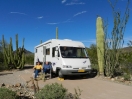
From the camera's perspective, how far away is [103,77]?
11.7 metres

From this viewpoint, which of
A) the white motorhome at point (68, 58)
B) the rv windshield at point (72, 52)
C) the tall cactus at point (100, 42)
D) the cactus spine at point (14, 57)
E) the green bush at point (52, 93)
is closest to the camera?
the green bush at point (52, 93)

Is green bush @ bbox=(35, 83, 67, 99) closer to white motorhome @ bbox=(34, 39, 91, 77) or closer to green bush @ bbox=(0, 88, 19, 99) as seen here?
green bush @ bbox=(0, 88, 19, 99)

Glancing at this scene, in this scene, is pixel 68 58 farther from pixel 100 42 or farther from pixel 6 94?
pixel 6 94

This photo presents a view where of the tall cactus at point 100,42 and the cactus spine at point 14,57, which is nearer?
the tall cactus at point 100,42

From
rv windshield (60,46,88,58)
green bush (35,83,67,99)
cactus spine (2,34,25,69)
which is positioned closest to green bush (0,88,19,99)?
green bush (35,83,67,99)

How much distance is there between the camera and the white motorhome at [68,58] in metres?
11.2

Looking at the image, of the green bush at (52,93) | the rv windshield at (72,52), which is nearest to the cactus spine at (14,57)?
the rv windshield at (72,52)

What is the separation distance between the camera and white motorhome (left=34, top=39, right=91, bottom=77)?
36.7 ft

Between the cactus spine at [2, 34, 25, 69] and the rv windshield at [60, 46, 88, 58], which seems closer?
the rv windshield at [60, 46, 88, 58]

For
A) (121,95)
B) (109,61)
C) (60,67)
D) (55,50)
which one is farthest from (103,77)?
(121,95)

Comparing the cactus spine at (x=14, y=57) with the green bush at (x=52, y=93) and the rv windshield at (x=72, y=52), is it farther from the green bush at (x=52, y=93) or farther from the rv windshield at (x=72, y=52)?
the green bush at (x=52, y=93)

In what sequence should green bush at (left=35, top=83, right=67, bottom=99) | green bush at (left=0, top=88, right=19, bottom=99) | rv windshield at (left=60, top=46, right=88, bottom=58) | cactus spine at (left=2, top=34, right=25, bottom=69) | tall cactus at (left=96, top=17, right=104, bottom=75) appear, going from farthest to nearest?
cactus spine at (left=2, top=34, right=25, bottom=69), tall cactus at (left=96, top=17, right=104, bottom=75), rv windshield at (left=60, top=46, right=88, bottom=58), green bush at (left=35, top=83, right=67, bottom=99), green bush at (left=0, top=88, right=19, bottom=99)

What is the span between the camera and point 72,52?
12094 mm

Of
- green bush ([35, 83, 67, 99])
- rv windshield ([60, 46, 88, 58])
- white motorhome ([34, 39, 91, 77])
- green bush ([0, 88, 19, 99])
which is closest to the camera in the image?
green bush ([0, 88, 19, 99])
